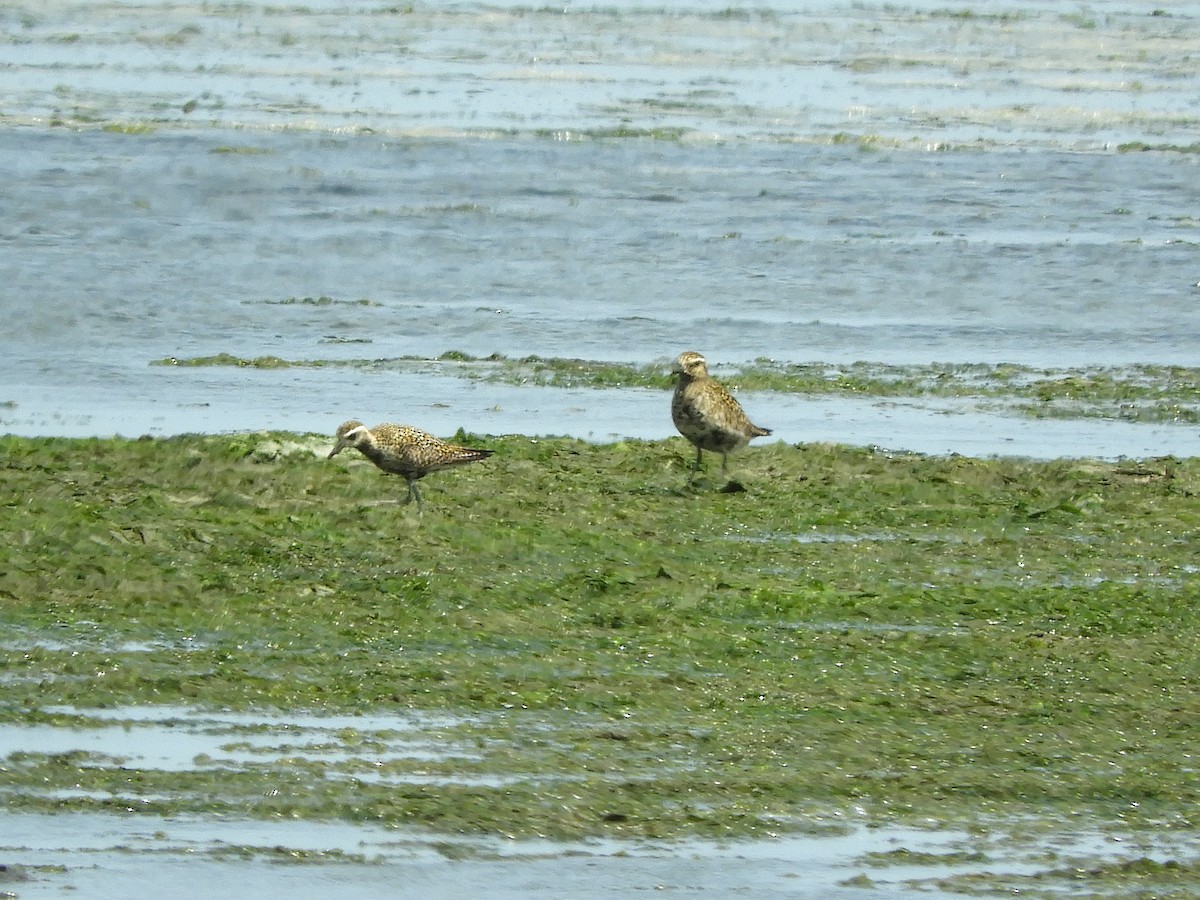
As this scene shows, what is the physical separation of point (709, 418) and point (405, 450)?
75.8 inches

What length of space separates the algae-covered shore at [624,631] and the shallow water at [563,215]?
5.32ft

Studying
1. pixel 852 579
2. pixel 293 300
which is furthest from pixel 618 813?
pixel 293 300

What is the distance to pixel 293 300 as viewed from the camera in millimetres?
18344

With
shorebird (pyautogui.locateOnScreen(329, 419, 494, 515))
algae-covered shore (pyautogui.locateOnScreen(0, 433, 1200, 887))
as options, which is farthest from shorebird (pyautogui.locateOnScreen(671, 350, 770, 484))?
shorebird (pyautogui.locateOnScreen(329, 419, 494, 515))

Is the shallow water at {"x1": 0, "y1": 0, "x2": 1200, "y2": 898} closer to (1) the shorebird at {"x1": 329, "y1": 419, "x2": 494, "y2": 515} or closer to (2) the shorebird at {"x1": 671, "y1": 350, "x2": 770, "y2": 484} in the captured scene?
(2) the shorebird at {"x1": 671, "y1": 350, "x2": 770, "y2": 484}

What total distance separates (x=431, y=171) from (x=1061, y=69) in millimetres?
14655

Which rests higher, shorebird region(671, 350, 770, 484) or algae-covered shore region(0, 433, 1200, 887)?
shorebird region(671, 350, 770, 484)

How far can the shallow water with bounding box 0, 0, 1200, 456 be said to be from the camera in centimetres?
1542

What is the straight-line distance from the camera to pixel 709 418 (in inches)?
496

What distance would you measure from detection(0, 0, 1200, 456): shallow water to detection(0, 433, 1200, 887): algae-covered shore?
5.32 ft

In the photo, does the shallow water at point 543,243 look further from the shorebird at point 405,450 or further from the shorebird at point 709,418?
the shorebird at point 405,450

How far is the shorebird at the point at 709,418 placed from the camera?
41.3ft

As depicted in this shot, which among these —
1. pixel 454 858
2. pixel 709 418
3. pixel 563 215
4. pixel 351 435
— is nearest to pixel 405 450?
Result: pixel 351 435

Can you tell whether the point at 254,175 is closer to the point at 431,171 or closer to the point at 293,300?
the point at 431,171
